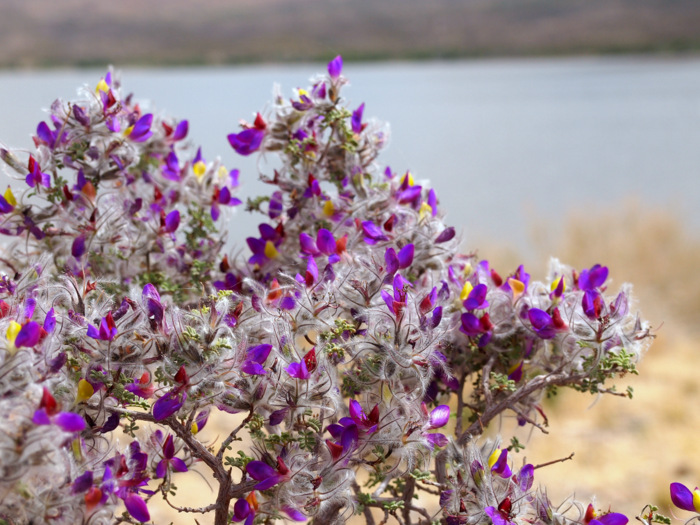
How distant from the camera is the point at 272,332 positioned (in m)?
0.92

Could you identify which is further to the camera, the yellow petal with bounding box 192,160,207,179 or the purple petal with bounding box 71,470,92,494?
the yellow petal with bounding box 192,160,207,179

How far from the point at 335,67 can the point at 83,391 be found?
2.31 feet

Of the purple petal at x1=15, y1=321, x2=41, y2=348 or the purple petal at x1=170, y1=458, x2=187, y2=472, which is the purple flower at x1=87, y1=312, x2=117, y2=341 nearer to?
the purple petal at x1=15, y1=321, x2=41, y2=348

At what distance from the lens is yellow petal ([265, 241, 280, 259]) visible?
121 cm

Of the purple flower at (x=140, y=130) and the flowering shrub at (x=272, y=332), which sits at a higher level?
the purple flower at (x=140, y=130)

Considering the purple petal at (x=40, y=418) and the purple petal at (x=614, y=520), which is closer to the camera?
the purple petal at (x=40, y=418)

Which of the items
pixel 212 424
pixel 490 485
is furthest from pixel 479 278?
pixel 212 424

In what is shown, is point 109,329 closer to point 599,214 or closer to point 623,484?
point 623,484

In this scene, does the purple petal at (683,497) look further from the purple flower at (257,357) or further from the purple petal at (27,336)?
the purple petal at (27,336)

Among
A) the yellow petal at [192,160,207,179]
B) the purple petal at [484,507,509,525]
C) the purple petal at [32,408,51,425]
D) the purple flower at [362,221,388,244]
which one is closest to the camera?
the purple petal at [32,408,51,425]

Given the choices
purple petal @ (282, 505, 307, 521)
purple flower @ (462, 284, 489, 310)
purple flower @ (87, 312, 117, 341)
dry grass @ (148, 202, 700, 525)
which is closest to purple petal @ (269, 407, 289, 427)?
purple petal @ (282, 505, 307, 521)

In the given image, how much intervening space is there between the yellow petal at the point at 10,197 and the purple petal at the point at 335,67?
1.81ft

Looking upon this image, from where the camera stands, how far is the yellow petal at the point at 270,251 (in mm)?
1213

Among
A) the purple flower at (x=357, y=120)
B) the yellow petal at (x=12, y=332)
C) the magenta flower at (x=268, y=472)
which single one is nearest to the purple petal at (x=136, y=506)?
the magenta flower at (x=268, y=472)
